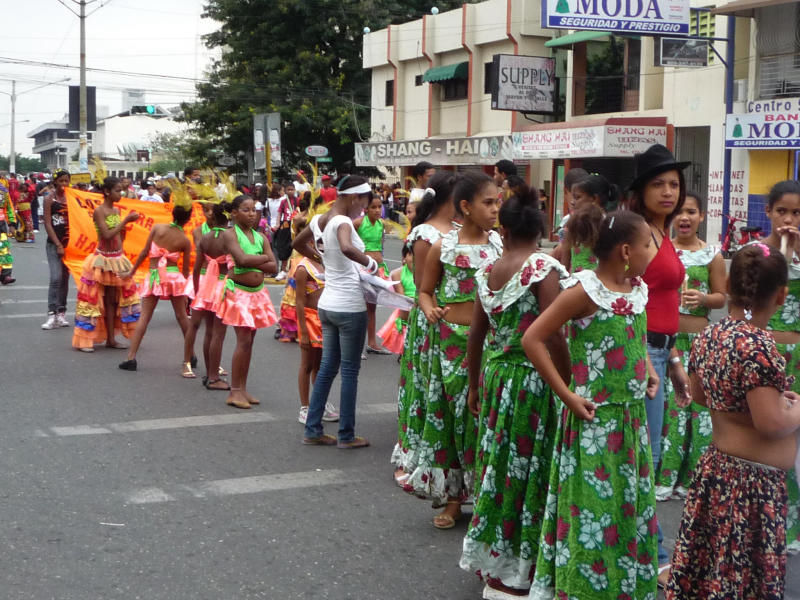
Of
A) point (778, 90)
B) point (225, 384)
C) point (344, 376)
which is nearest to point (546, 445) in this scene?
point (344, 376)

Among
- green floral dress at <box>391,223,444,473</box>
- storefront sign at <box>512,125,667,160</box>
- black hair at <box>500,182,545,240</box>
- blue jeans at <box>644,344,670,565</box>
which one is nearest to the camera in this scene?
black hair at <box>500,182,545,240</box>

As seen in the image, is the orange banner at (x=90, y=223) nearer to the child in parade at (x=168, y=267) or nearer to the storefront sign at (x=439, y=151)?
the child in parade at (x=168, y=267)

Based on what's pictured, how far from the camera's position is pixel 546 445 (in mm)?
4512

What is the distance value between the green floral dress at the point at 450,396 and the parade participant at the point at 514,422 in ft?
2.69

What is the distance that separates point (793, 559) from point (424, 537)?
1.95 metres

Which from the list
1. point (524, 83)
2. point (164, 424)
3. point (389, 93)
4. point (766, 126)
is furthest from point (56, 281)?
point (389, 93)

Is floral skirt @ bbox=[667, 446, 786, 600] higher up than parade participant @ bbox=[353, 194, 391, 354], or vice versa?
parade participant @ bbox=[353, 194, 391, 354]

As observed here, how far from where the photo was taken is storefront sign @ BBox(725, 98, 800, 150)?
2200 centimetres

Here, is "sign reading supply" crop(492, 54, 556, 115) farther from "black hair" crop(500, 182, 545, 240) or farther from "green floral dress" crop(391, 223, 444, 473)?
"black hair" crop(500, 182, 545, 240)

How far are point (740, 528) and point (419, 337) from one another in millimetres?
2674

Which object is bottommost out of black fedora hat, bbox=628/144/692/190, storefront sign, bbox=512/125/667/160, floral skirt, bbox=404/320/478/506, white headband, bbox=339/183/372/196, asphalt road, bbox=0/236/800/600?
asphalt road, bbox=0/236/800/600

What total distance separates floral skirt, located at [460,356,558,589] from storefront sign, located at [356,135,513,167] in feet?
91.1

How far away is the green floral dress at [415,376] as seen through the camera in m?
5.91

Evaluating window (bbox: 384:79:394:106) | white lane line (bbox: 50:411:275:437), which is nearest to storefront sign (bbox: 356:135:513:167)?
window (bbox: 384:79:394:106)
